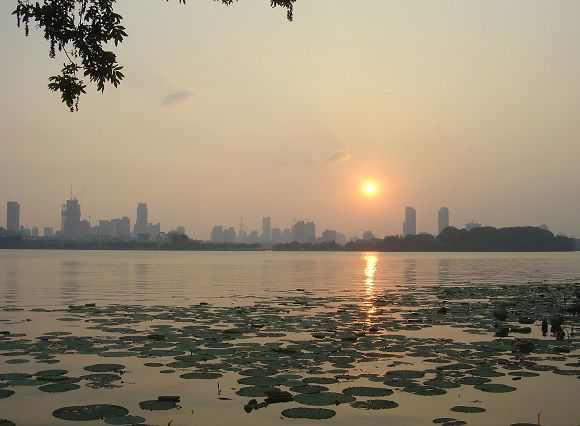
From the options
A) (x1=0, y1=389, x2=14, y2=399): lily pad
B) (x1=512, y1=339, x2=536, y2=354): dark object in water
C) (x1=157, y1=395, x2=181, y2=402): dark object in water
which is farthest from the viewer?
(x1=512, y1=339, x2=536, y2=354): dark object in water

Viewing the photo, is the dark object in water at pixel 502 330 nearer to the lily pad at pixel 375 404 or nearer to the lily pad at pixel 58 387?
the lily pad at pixel 375 404

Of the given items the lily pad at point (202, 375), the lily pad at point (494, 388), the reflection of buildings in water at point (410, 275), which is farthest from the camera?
the reflection of buildings in water at point (410, 275)

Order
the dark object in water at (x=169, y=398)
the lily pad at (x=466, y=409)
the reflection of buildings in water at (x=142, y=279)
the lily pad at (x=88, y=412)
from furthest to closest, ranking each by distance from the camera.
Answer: the reflection of buildings in water at (x=142, y=279) → the dark object in water at (x=169, y=398) → the lily pad at (x=466, y=409) → the lily pad at (x=88, y=412)

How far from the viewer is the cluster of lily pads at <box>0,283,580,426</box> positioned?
792 cm

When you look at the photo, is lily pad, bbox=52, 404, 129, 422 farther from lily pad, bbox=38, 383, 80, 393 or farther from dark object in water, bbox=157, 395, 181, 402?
lily pad, bbox=38, 383, 80, 393

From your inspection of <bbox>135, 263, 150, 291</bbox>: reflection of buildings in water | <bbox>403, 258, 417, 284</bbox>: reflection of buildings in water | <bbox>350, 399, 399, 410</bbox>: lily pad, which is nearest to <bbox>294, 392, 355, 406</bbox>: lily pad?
<bbox>350, 399, 399, 410</bbox>: lily pad

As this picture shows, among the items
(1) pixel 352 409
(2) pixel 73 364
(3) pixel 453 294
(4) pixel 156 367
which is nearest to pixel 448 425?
(1) pixel 352 409

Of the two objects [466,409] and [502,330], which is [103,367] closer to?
[466,409]

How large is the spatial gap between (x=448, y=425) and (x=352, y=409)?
1169mm

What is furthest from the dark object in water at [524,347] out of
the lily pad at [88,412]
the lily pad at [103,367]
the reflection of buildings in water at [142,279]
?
the reflection of buildings in water at [142,279]

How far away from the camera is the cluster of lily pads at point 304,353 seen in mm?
7918

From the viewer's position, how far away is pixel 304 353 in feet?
36.3

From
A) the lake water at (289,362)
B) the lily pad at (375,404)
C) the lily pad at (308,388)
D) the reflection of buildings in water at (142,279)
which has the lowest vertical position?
the reflection of buildings in water at (142,279)

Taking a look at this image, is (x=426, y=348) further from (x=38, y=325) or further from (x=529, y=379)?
(x=38, y=325)
